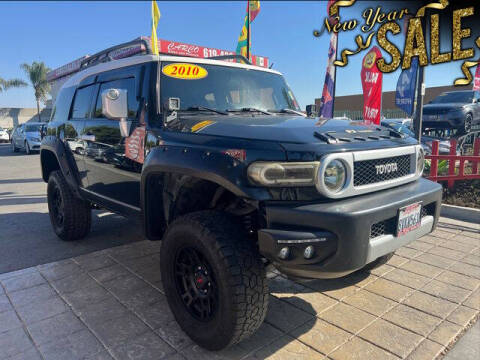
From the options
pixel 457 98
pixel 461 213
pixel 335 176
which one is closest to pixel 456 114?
pixel 457 98

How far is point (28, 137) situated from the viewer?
17828mm

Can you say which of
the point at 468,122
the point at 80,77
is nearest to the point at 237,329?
the point at 80,77

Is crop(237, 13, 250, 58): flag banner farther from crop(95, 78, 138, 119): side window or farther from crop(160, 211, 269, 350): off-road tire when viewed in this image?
crop(160, 211, 269, 350): off-road tire

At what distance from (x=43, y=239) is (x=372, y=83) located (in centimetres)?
724

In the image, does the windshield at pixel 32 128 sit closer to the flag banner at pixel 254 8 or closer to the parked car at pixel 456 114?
the flag banner at pixel 254 8

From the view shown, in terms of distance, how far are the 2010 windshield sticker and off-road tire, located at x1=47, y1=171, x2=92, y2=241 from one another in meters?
2.18

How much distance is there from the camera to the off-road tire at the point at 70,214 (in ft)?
14.3

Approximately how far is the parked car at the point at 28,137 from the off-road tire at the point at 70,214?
49.4ft

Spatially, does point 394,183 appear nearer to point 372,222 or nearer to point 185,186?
point 372,222

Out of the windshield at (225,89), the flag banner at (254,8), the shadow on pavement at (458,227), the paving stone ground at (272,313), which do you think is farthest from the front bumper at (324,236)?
the flag banner at (254,8)

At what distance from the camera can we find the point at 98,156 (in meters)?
3.66

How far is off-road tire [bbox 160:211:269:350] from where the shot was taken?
211 centimetres

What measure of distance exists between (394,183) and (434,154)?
4.53 meters

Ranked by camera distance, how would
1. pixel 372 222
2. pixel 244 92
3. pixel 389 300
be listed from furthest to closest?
pixel 244 92, pixel 389 300, pixel 372 222
